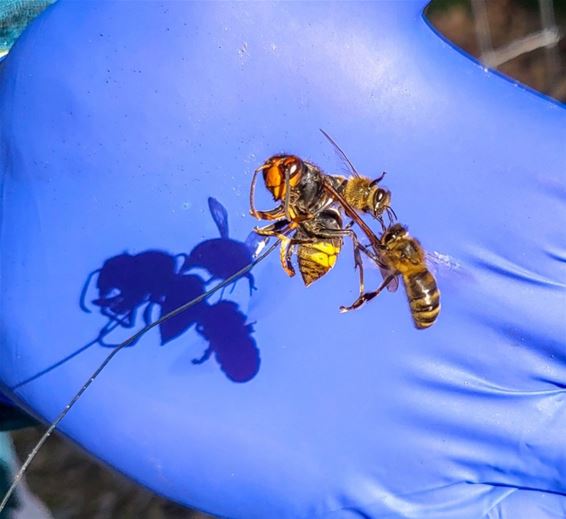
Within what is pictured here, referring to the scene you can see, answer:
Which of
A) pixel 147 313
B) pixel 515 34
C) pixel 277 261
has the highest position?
pixel 515 34

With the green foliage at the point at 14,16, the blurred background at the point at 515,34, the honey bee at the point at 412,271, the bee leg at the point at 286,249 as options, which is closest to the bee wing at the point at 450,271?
the honey bee at the point at 412,271

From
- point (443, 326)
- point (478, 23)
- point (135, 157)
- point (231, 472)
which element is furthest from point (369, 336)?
point (478, 23)

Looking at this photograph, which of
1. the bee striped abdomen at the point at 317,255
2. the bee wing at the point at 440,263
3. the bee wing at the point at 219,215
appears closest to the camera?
the bee striped abdomen at the point at 317,255

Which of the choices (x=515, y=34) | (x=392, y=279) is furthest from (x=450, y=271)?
(x=515, y=34)

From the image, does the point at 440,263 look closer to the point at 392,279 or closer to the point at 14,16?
the point at 392,279

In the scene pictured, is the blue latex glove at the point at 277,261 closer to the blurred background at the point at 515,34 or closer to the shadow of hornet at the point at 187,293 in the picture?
the shadow of hornet at the point at 187,293

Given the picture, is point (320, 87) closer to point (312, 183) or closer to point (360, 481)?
point (312, 183)
